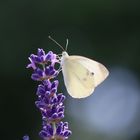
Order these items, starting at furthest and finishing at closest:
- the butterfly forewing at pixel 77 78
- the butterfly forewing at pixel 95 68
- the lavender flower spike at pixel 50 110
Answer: the butterfly forewing at pixel 95 68
the butterfly forewing at pixel 77 78
the lavender flower spike at pixel 50 110

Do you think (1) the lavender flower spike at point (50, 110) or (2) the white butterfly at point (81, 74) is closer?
(1) the lavender flower spike at point (50, 110)

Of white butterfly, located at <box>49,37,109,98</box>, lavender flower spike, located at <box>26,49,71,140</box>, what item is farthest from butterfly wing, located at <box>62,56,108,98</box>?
lavender flower spike, located at <box>26,49,71,140</box>

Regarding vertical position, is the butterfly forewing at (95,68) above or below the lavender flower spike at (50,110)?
above

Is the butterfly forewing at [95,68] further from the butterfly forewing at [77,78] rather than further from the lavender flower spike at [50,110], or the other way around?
the lavender flower spike at [50,110]

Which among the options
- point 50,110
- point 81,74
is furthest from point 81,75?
point 50,110

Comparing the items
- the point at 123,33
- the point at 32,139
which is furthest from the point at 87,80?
the point at 123,33

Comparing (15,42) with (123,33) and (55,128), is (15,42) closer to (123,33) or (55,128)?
(123,33)

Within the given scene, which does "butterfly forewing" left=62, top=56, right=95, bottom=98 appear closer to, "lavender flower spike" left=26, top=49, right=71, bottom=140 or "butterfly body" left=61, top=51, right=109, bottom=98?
"butterfly body" left=61, top=51, right=109, bottom=98

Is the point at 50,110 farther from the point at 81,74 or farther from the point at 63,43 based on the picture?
the point at 63,43

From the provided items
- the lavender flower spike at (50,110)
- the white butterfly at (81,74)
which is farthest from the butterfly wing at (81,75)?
the lavender flower spike at (50,110)

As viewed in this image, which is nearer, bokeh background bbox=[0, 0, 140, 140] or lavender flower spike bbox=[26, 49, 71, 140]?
lavender flower spike bbox=[26, 49, 71, 140]
